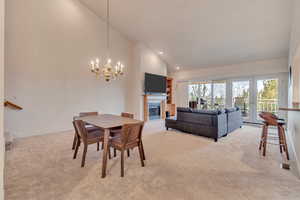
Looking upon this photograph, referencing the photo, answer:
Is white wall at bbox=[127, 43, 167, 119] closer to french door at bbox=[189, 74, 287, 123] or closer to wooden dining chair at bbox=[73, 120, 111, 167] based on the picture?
french door at bbox=[189, 74, 287, 123]

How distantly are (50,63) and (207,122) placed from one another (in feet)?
15.6

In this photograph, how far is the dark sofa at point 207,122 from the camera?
3.74 metres

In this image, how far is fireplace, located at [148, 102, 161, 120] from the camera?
263 inches

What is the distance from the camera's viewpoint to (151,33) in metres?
5.40

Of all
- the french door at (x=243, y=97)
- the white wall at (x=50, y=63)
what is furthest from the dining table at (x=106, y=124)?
the french door at (x=243, y=97)

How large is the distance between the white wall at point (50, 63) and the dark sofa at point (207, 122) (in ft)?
9.65

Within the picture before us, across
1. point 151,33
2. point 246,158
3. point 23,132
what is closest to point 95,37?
point 151,33

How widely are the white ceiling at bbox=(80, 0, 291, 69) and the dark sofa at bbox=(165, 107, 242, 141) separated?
2.33 m

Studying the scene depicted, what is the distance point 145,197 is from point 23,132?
403 cm

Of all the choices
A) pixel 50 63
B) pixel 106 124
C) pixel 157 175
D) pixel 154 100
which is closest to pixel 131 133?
pixel 106 124

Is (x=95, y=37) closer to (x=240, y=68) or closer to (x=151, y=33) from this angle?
(x=151, y=33)

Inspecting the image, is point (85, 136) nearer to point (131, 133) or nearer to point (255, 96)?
point (131, 133)

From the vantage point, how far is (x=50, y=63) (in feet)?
14.0

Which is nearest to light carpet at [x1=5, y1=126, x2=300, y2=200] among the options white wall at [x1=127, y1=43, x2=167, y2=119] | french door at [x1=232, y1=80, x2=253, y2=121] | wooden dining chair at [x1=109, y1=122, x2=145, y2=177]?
wooden dining chair at [x1=109, y1=122, x2=145, y2=177]
